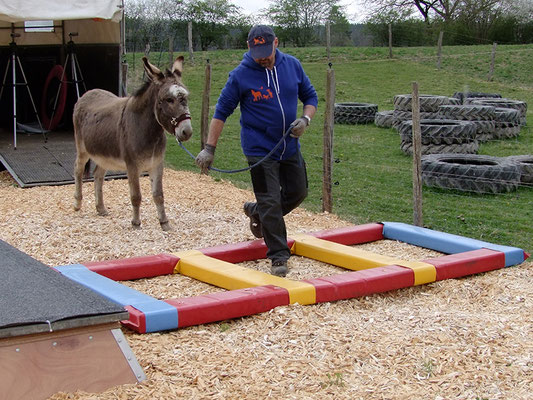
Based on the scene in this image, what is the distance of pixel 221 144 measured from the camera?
14891mm

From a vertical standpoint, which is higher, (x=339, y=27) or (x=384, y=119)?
(x=339, y=27)

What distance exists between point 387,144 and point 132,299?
1039cm

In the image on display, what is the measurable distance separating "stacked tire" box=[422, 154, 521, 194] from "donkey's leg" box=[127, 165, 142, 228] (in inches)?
161

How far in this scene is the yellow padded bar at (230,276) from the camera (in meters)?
5.41

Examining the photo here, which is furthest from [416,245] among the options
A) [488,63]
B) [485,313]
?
[488,63]

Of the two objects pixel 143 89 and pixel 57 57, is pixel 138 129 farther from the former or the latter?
pixel 57 57

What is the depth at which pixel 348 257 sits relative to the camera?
21.8ft

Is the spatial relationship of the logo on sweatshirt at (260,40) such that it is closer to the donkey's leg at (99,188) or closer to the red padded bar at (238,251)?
the red padded bar at (238,251)

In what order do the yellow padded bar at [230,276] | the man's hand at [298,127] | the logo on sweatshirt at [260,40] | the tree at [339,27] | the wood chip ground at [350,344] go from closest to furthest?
the wood chip ground at [350,344], the yellow padded bar at [230,276], the logo on sweatshirt at [260,40], the man's hand at [298,127], the tree at [339,27]

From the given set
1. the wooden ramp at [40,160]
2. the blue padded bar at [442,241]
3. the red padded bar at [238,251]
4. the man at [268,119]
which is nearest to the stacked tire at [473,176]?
the blue padded bar at [442,241]

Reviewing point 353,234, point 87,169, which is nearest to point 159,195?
point 353,234

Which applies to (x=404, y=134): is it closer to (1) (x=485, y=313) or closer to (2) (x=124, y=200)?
(2) (x=124, y=200)

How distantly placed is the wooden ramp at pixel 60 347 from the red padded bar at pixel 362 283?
5.92 feet

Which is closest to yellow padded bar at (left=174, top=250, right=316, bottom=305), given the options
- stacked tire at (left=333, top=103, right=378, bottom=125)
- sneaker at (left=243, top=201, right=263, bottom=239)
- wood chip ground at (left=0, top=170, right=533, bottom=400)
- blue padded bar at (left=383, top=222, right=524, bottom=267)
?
wood chip ground at (left=0, top=170, right=533, bottom=400)
